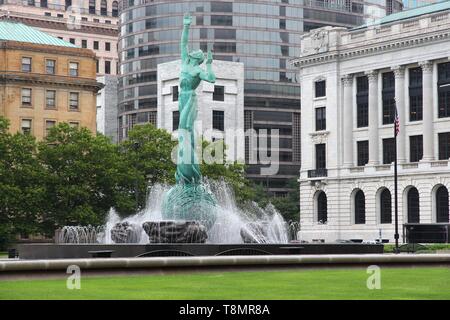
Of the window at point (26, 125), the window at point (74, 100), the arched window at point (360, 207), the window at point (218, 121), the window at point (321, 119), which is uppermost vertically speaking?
the window at point (218, 121)

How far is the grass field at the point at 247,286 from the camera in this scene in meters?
25.8

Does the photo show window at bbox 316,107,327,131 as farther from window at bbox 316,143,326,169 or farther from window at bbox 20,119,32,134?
window at bbox 20,119,32,134

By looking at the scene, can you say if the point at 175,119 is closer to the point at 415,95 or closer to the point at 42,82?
the point at 42,82

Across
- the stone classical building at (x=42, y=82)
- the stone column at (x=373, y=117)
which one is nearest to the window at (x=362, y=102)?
the stone column at (x=373, y=117)

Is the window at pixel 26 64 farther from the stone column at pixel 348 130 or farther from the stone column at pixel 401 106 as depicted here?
the stone column at pixel 401 106

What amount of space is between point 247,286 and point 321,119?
282ft

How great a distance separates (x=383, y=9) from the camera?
17338cm

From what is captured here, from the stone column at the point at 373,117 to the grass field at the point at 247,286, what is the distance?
2867 inches

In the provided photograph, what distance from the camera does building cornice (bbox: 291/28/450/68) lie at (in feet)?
335

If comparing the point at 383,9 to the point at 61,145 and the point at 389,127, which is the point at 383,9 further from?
the point at 61,145

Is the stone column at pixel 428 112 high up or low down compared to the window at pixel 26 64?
down

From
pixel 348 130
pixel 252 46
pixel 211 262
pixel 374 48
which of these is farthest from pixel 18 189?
pixel 252 46

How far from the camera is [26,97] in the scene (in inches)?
4048
